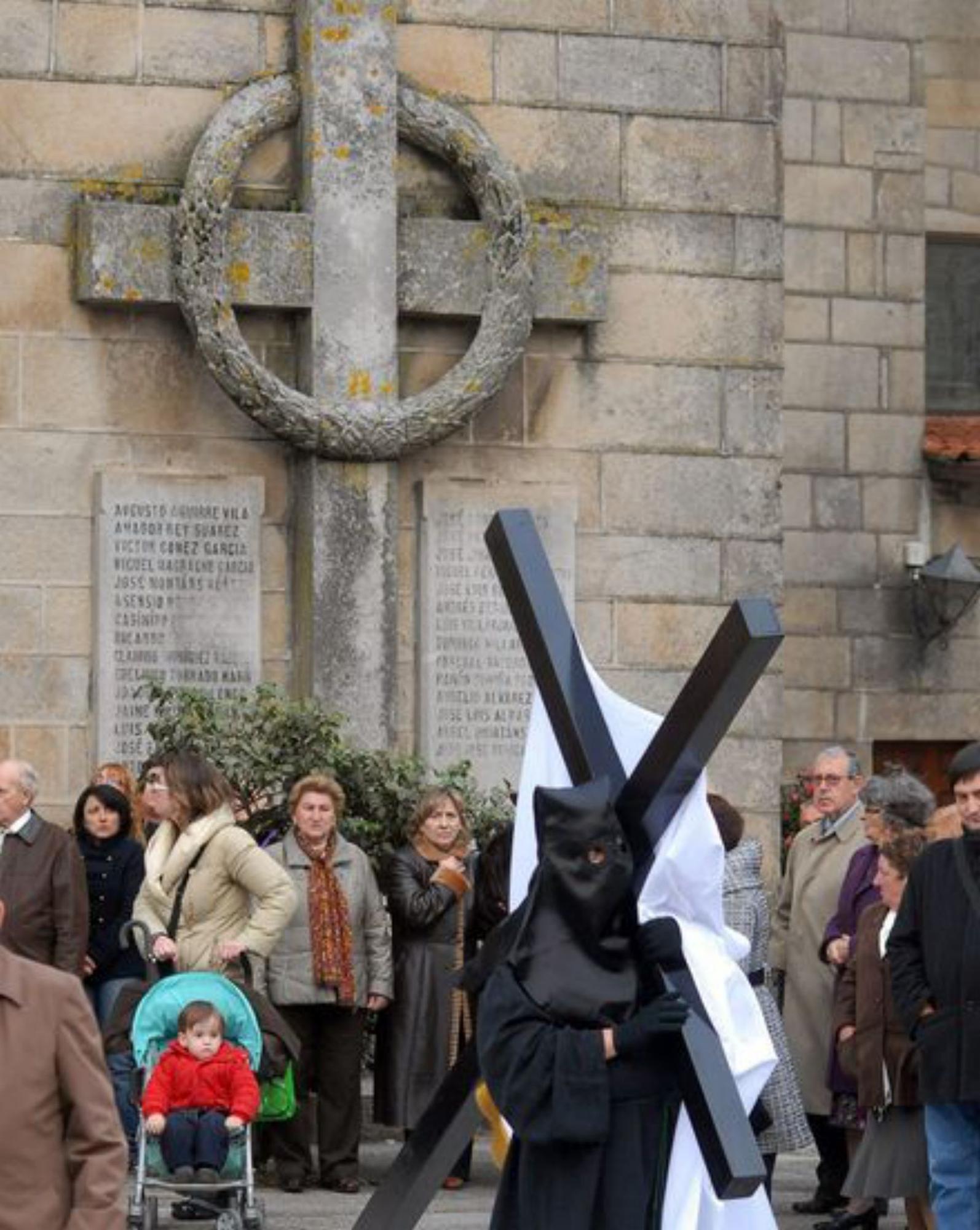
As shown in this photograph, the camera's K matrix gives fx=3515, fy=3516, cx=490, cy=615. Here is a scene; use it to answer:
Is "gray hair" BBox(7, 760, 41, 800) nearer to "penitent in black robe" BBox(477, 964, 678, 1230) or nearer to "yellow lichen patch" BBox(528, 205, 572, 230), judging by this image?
"yellow lichen patch" BBox(528, 205, 572, 230)

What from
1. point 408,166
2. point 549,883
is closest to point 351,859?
point 408,166

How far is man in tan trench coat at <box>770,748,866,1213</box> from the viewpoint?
1309 centimetres

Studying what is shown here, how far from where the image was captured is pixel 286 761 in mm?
14773

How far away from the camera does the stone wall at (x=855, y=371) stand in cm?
2028

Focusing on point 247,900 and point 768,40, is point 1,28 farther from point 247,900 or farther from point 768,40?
point 247,900

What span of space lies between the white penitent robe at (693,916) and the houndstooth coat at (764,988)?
11.3 feet

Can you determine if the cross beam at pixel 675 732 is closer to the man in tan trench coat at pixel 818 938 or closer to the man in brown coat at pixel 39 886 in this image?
the man in tan trench coat at pixel 818 938

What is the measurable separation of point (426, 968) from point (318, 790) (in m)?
0.86

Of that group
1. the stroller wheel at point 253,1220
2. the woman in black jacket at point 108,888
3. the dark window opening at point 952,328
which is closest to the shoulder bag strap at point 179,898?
the woman in black jacket at point 108,888

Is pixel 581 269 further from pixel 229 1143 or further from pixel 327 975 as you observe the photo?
pixel 229 1143

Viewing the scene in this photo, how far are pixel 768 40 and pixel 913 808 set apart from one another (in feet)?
21.3

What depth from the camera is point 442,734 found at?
54.5ft

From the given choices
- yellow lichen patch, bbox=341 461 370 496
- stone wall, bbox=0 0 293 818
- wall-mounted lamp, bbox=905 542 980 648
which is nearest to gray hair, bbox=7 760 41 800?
stone wall, bbox=0 0 293 818

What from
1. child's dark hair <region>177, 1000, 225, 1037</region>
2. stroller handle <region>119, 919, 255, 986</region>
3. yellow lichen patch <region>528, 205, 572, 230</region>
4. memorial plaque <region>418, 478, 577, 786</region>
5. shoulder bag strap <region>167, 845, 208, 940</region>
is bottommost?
child's dark hair <region>177, 1000, 225, 1037</region>
